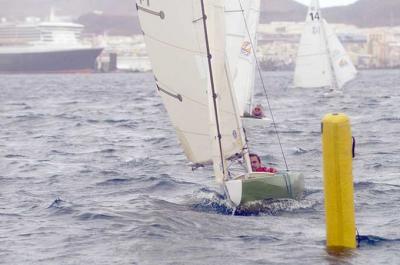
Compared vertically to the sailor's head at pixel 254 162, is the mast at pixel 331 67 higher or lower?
lower

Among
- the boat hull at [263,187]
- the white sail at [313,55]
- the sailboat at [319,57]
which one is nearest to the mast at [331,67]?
the sailboat at [319,57]

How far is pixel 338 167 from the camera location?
39.5 feet

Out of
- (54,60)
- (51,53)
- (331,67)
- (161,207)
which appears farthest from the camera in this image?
(51,53)

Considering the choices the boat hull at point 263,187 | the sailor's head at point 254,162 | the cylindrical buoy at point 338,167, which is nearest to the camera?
the cylindrical buoy at point 338,167

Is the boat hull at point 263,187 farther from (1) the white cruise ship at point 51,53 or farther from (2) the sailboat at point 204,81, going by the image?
(1) the white cruise ship at point 51,53

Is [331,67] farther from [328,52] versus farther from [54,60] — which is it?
[54,60]

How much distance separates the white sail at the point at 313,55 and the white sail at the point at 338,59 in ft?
1.61

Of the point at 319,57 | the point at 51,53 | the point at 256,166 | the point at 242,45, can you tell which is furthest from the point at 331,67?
the point at 51,53

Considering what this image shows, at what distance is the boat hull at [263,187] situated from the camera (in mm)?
16188

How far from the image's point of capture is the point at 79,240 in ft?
47.1

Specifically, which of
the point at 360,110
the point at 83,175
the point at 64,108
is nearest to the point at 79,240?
the point at 83,175

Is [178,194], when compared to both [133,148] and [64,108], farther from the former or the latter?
[64,108]

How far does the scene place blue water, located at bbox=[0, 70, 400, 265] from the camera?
1345 cm

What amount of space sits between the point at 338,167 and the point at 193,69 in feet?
17.0
